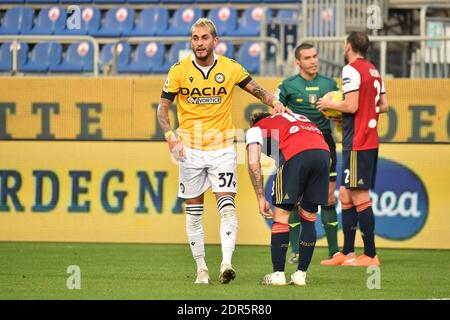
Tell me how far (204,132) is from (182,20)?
35.7ft

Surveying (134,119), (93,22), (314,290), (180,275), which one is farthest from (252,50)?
(314,290)

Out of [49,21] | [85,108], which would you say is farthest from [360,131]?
[49,21]

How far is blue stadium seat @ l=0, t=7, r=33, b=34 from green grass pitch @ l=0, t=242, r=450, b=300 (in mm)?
6321

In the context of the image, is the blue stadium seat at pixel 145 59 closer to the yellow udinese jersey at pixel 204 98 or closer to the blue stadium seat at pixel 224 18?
the blue stadium seat at pixel 224 18

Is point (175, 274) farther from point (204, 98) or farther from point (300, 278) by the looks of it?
point (204, 98)

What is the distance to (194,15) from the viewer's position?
20594 millimetres

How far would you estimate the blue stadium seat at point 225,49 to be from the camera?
1907 centimetres

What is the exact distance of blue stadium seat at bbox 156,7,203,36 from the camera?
67.2 ft

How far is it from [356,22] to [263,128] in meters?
8.74

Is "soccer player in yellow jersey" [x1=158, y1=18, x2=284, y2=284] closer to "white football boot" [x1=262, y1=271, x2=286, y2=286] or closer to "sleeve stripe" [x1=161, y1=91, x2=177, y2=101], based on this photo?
"sleeve stripe" [x1=161, y1=91, x2=177, y2=101]

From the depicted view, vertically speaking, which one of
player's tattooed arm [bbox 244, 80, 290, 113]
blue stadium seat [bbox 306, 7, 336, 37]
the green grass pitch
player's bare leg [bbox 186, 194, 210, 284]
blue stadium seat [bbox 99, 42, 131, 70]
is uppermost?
blue stadium seat [bbox 306, 7, 336, 37]

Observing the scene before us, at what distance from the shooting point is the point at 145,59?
65.0ft

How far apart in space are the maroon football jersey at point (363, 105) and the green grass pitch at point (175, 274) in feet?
4.22

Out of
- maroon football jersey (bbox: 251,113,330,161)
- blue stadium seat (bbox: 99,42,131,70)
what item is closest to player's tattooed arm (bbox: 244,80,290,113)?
maroon football jersey (bbox: 251,113,330,161)
